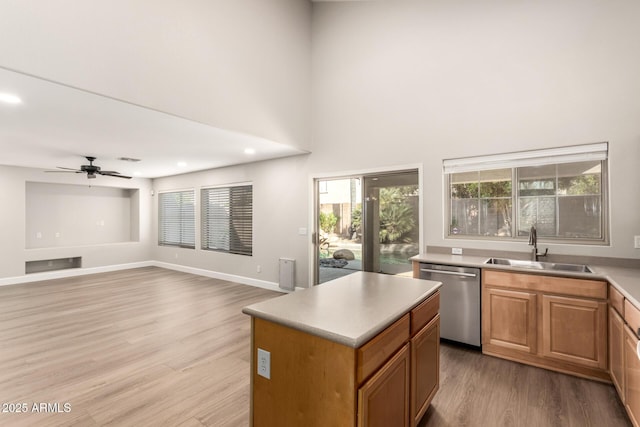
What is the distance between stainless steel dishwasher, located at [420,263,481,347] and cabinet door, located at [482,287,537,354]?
89 millimetres

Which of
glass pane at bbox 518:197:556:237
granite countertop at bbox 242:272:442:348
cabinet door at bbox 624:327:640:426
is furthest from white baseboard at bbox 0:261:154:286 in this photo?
cabinet door at bbox 624:327:640:426

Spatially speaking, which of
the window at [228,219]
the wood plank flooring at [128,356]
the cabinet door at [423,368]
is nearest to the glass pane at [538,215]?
the cabinet door at [423,368]

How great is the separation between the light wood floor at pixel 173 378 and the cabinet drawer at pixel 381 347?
2.98ft

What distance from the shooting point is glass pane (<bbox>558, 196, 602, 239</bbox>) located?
314 centimetres

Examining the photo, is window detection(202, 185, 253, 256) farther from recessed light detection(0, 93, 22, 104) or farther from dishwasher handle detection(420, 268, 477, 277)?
dishwasher handle detection(420, 268, 477, 277)

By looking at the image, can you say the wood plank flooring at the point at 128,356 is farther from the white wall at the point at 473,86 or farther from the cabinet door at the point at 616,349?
the white wall at the point at 473,86

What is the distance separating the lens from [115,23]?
282 cm

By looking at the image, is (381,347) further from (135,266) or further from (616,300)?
(135,266)

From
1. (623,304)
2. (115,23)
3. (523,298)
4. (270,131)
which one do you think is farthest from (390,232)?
(115,23)

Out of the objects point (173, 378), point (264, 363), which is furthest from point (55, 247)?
point (264, 363)

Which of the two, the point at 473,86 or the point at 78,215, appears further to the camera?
the point at 78,215

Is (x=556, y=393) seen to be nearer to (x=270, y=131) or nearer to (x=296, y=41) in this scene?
(x=270, y=131)

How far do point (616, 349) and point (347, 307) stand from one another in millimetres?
2229

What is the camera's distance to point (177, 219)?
26.2ft
